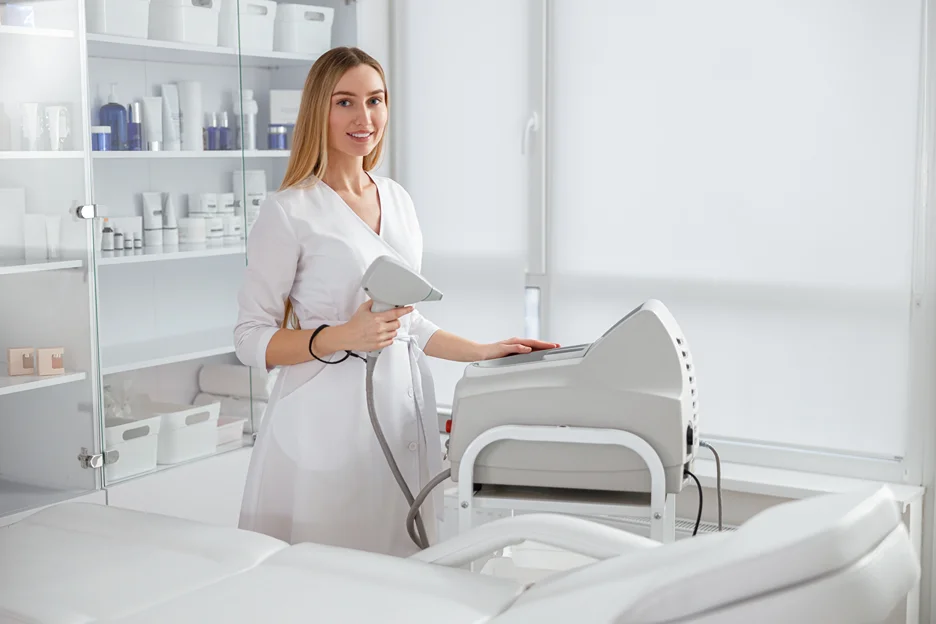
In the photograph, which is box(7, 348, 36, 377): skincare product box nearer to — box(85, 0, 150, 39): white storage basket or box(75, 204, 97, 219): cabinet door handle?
box(75, 204, 97, 219): cabinet door handle

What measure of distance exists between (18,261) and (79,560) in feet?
3.70

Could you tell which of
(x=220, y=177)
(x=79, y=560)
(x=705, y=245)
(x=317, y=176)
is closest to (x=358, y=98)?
(x=317, y=176)

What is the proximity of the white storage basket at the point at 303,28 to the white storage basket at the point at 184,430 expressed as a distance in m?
1.09

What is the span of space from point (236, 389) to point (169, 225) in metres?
0.50

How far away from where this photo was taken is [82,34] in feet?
7.93

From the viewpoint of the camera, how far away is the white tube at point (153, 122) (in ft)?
8.89

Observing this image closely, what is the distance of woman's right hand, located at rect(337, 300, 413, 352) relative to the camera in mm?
1686

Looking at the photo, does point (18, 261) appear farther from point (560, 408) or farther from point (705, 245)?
point (705, 245)

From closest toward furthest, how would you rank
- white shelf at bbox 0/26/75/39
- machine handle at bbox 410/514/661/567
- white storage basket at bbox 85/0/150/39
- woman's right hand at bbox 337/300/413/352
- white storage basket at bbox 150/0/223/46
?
machine handle at bbox 410/514/661/567, woman's right hand at bbox 337/300/413/352, white shelf at bbox 0/26/75/39, white storage basket at bbox 85/0/150/39, white storage basket at bbox 150/0/223/46

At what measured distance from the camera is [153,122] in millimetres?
2730

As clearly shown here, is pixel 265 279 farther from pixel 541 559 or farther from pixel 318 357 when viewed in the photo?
pixel 541 559

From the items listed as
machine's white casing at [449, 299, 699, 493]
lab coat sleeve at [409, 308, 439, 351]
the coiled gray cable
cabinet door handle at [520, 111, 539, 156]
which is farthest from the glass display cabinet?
machine's white casing at [449, 299, 699, 493]

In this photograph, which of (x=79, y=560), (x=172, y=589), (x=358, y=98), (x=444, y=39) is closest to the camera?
(x=172, y=589)

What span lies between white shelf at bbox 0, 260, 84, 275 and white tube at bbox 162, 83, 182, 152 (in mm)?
475
